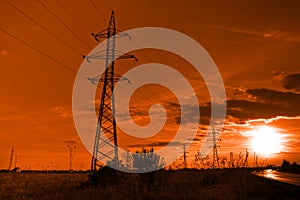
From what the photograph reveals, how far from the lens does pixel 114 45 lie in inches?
1272

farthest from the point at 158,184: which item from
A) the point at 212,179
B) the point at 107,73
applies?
the point at 107,73

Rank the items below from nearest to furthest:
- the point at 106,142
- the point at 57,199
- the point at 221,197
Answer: the point at 221,197, the point at 57,199, the point at 106,142

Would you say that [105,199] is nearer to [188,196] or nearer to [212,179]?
[188,196]

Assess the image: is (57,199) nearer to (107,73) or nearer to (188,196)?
(188,196)

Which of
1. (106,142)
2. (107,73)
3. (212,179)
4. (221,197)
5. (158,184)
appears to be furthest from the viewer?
(107,73)

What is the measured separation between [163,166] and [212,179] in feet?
10.8

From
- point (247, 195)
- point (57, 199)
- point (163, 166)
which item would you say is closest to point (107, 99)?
point (163, 166)

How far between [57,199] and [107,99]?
611 inches

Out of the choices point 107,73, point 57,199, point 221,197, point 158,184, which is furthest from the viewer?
point 107,73

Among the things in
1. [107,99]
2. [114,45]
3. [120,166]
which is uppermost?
[114,45]

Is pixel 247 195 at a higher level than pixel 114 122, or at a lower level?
lower

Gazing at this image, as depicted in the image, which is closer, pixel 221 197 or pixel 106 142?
pixel 221 197

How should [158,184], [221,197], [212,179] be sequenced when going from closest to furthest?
[221,197]
[158,184]
[212,179]

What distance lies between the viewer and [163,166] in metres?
23.3
